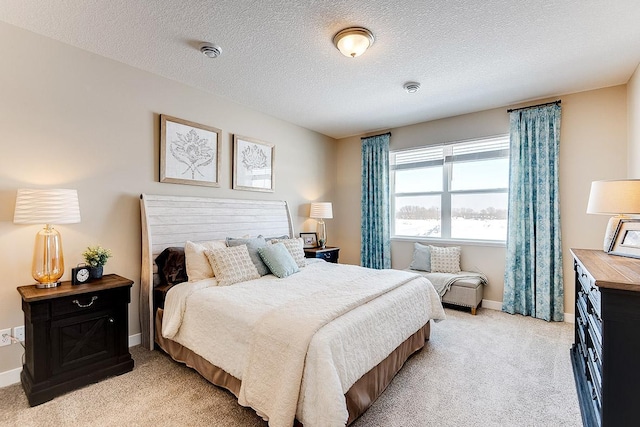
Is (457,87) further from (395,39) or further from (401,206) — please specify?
(401,206)

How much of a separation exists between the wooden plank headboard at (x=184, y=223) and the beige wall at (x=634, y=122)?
3999 mm

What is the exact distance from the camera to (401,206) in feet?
16.5

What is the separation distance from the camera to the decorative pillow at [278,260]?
2.95 metres

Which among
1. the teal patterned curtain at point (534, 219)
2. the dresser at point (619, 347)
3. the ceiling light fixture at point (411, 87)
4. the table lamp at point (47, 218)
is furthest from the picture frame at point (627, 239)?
the table lamp at point (47, 218)

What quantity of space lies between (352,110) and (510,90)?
6.20ft

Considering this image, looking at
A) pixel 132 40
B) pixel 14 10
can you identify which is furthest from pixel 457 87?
pixel 14 10

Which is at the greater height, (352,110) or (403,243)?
(352,110)

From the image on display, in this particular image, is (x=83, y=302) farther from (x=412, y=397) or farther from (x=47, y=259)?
(x=412, y=397)

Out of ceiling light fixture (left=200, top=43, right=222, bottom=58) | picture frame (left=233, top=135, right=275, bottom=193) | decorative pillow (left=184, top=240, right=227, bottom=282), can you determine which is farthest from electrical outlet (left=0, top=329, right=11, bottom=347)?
ceiling light fixture (left=200, top=43, right=222, bottom=58)

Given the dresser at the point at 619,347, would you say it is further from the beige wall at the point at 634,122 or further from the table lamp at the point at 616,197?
the beige wall at the point at 634,122

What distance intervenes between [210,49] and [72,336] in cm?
249

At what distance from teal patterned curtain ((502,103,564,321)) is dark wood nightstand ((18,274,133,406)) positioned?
4326mm

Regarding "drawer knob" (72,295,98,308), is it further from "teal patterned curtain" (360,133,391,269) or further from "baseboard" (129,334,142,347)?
"teal patterned curtain" (360,133,391,269)

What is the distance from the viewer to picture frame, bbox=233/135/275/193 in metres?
3.85
